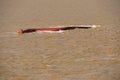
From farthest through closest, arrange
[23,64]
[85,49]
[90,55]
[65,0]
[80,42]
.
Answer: [65,0], [80,42], [85,49], [90,55], [23,64]

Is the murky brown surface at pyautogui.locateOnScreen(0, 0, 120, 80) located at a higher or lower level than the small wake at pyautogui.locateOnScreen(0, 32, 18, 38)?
lower

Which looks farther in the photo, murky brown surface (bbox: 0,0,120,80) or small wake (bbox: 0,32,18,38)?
small wake (bbox: 0,32,18,38)

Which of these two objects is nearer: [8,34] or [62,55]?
[62,55]

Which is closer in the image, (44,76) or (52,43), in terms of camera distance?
(44,76)

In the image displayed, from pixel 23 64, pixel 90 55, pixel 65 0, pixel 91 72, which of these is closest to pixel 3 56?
pixel 23 64

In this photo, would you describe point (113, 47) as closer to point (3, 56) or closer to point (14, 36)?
point (3, 56)

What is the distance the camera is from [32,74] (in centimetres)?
1504

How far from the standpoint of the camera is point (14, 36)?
81.6 ft

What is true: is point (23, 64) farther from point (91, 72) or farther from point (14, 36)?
point (14, 36)

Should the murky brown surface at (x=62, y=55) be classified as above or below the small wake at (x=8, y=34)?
below

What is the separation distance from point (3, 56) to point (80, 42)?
4.71 metres

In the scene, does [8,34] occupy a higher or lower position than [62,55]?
higher

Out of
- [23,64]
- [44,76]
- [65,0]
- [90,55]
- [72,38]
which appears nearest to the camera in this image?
[44,76]

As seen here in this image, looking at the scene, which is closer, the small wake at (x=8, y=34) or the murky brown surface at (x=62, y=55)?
the murky brown surface at (x=62, y=55)
